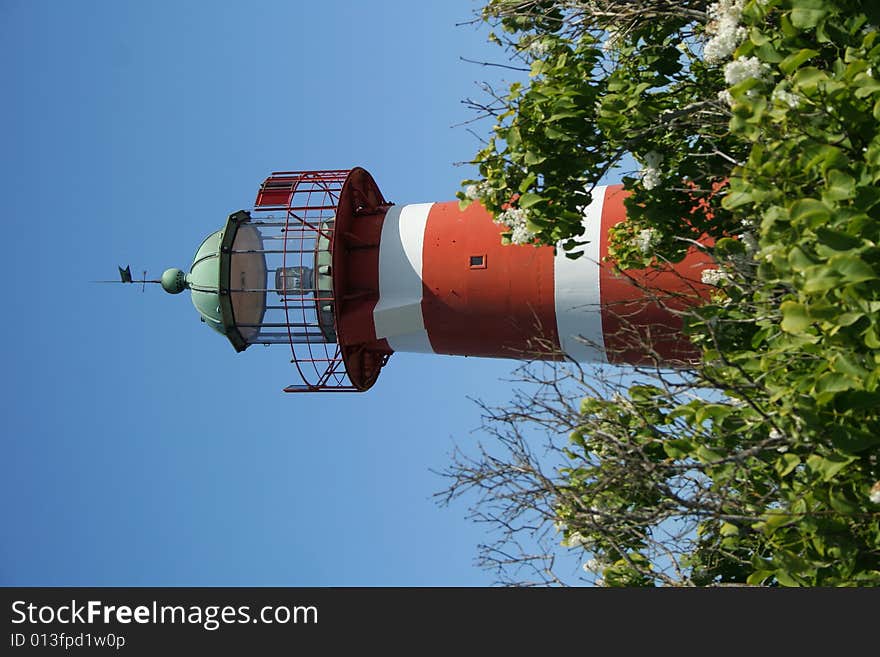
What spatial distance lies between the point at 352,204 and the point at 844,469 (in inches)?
376

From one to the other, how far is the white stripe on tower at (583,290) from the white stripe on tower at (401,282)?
2178 mm

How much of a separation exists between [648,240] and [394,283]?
4856mm

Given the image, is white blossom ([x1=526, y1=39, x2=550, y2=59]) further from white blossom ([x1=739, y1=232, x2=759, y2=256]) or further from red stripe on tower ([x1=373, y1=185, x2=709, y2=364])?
white blossom ([x1=739, y1=232, x2=759, y2=256])

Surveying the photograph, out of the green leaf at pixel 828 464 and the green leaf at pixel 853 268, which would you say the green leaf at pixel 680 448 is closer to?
the green leaf at pixel 828 464

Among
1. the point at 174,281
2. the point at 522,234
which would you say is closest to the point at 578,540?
the point at 522,234

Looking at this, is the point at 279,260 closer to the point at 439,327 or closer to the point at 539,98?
the point at 439,327

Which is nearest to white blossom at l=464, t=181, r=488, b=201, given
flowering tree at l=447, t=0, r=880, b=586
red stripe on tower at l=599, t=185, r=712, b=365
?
flowering tree at l=447, t=0, r=880, b=586

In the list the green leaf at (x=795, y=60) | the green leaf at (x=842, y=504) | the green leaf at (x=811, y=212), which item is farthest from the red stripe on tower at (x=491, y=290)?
the green leaf at (x=811, y=212)

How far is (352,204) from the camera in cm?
1437

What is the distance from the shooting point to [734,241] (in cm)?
789

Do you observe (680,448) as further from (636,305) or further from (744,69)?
(636,305)

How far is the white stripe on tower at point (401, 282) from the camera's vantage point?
13.7m

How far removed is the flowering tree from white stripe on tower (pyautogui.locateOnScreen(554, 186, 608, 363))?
1.90 meters
